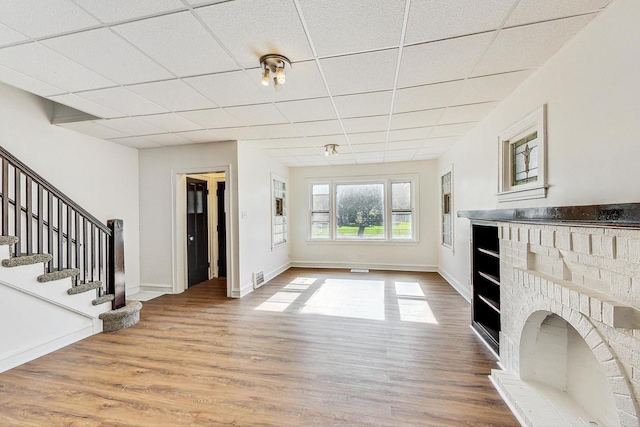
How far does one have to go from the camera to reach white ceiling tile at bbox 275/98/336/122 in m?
2.94

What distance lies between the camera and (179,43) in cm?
191

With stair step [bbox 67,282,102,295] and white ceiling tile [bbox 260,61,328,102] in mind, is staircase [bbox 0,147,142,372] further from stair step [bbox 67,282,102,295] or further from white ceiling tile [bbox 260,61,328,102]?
white ceiling tile [bbox 260,61,328,102]

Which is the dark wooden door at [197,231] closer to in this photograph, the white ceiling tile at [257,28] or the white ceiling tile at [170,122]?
the white ceiling tile at [170,122]

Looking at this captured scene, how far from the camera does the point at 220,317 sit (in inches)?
144

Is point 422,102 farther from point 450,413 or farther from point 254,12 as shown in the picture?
point 450,413

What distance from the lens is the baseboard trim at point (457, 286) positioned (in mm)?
4258

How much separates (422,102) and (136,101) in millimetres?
3148

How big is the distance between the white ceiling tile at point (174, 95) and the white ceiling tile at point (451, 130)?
3.14 m

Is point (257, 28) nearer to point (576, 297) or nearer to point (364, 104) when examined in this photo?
point (364, 104)

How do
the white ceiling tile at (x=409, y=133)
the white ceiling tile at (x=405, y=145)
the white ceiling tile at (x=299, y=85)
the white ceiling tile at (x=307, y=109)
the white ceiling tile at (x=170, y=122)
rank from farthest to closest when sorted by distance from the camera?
1. the white ceiling tile at (x=405, y=145)
2. the white ceiling tile at (x=409, y=133)
3. the white ceiling tile at (x=170, y=122)
4. the white ceiling tile at (x=307, y=109)
5. the white ceiling tile at (x=299, y=85)

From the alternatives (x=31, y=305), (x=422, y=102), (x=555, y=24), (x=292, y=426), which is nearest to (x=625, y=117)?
(x=555, y=24)

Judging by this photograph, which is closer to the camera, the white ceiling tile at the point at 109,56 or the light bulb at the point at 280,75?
the white ceiling tile at the point at 109,56

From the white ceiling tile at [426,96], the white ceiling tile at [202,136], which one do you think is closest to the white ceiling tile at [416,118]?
the white ceiling tile at [426,96]

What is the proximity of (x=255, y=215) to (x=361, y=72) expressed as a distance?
3.42 metres
